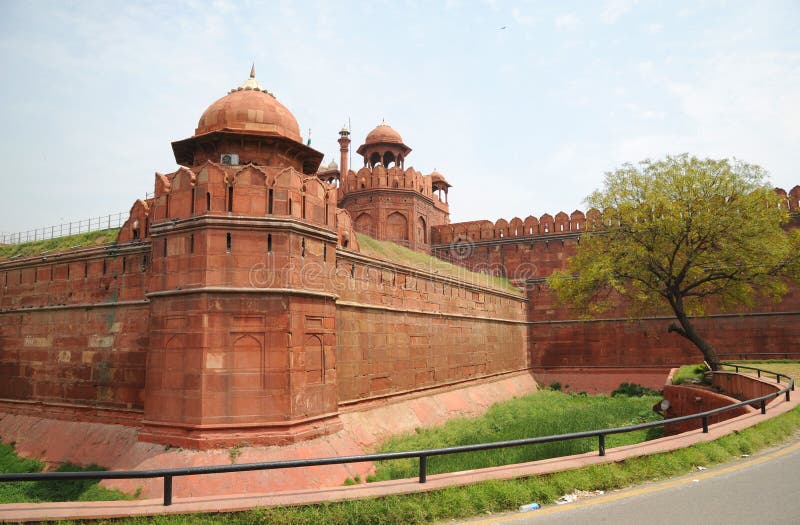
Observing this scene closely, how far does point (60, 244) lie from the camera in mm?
18172

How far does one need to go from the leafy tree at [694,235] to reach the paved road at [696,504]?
13123 millimetres

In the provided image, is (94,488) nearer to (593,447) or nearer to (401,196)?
(593,447)

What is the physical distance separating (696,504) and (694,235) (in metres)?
15.1

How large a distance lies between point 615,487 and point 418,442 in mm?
8764

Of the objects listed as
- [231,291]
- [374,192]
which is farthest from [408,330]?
[374,192]

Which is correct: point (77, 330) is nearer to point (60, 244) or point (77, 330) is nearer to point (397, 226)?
point (60, 244)

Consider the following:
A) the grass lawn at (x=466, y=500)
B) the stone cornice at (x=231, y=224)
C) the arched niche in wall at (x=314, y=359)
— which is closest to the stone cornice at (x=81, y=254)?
the stone cornice at (x=231, y=224)

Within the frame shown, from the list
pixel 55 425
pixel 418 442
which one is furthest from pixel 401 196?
pixel 55 425

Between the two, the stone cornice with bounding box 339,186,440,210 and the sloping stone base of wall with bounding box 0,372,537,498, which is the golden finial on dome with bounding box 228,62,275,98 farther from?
the stone cornice with bounding box 339,186,440,210

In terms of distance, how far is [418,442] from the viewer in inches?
568

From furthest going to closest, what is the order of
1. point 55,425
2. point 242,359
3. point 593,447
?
point 55,425
point 593,447
point 242,359

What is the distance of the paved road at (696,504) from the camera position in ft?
17.1

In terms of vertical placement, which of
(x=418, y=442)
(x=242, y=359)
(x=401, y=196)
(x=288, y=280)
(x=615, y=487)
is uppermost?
(x=401, y=196)

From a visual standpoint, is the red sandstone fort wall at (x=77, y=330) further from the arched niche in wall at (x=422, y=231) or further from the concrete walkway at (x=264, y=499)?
the arched niche in wall at (x=422, y=231)
